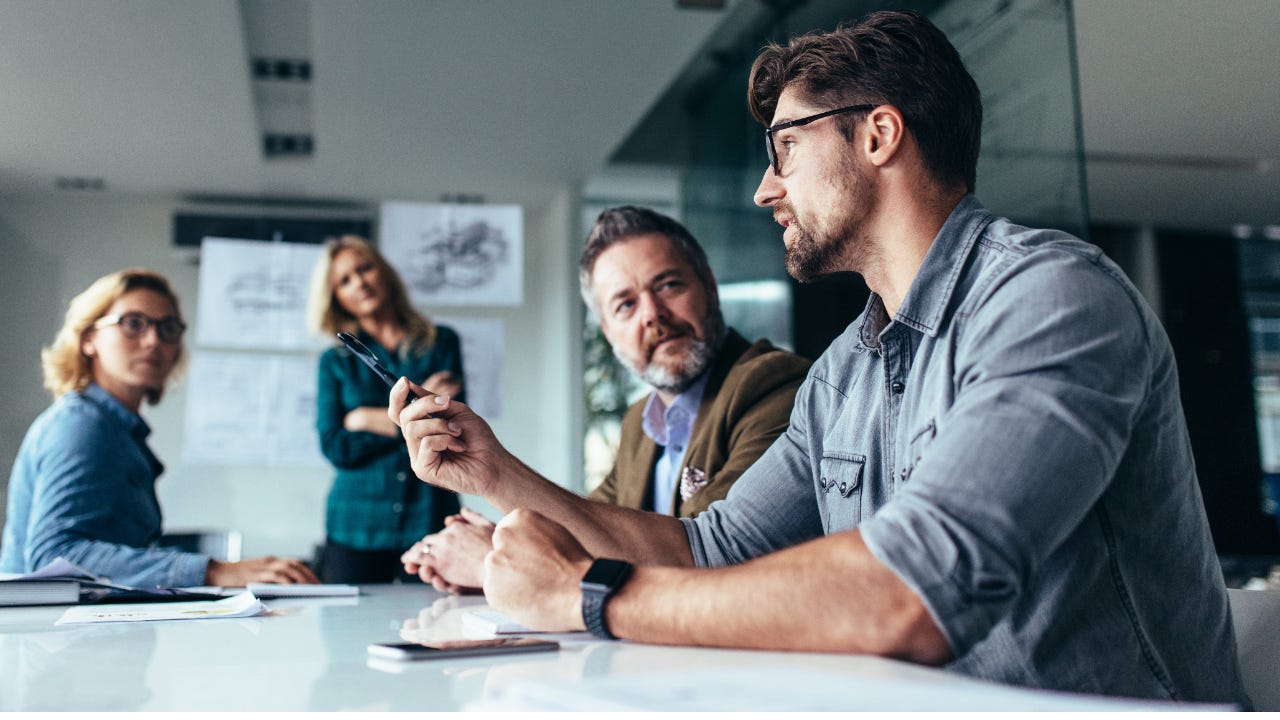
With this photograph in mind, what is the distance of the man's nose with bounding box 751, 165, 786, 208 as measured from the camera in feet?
4.63

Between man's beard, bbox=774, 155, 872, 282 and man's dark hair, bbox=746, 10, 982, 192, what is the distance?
0.07 meters

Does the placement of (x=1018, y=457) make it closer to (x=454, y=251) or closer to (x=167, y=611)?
(x=167, y=611)

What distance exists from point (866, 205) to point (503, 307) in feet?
10.3

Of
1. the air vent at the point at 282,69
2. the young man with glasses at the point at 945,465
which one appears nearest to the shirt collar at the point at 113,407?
the young man with glasses at the point at 945,465

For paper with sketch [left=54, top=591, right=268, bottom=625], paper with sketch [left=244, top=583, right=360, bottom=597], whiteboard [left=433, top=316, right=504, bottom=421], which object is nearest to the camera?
paper with sketch [left=54, top=591, right=268, bottom=625]

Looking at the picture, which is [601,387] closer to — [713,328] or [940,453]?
[713,328]

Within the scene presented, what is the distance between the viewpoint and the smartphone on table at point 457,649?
0.86 metres

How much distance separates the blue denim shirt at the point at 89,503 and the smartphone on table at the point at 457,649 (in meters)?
1.25

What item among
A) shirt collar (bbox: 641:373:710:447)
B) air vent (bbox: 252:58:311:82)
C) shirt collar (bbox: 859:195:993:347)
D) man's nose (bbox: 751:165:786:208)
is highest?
air vent (bbox: 252:58:311:82)

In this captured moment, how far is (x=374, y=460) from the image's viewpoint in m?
3.38

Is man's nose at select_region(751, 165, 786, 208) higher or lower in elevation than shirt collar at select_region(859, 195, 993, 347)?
higher

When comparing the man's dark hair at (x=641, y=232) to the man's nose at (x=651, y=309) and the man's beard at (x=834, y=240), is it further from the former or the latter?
the man's beard at (x=834, y=240)

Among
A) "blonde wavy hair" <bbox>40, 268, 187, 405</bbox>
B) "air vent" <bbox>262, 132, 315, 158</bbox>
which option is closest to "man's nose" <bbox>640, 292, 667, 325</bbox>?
"blonde wavy hair" <bbox>40, 268, 187, 405</bbox>

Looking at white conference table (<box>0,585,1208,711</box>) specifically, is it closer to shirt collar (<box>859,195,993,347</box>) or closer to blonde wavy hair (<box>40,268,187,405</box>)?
shirt collar (<box>859,195,993,347</box>)
